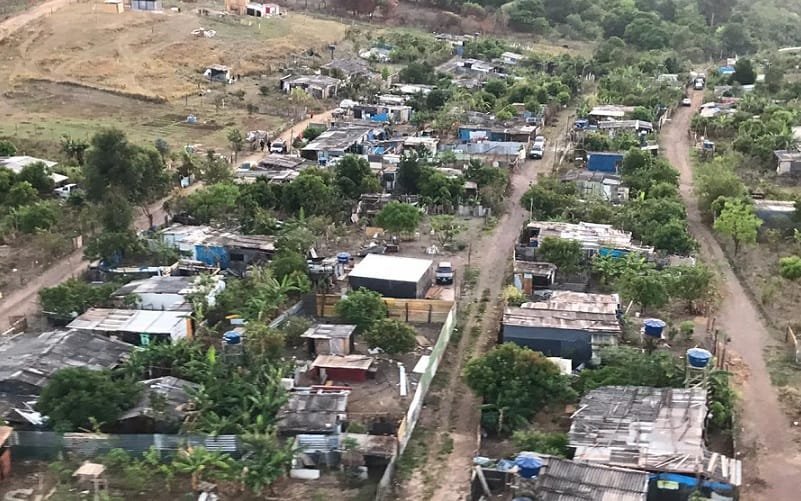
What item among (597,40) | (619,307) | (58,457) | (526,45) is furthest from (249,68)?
(58,457)

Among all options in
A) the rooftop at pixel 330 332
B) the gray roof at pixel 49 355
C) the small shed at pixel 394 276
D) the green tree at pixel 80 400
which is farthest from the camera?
the small shed at pixel 394 276

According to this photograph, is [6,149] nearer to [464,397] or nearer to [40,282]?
[40,282]

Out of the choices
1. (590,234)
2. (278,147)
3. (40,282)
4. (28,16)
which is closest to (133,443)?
(40,282)

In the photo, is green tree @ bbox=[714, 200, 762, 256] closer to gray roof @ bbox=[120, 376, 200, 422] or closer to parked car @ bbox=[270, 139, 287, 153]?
gray roof @ bbox=[120, 376, 200, 422]

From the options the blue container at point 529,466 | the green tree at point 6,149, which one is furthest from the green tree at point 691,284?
the green tree at point 6,149

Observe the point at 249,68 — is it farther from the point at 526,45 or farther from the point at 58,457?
the point at 58,457

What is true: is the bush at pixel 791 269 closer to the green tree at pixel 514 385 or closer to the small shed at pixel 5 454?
the green tree at pixel 514 385

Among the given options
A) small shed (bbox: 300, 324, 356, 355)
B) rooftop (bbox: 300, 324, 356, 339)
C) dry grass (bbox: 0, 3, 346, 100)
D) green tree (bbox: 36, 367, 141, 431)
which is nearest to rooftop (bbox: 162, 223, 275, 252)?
rooftop (bbox: 300, 324, 356, 339)
